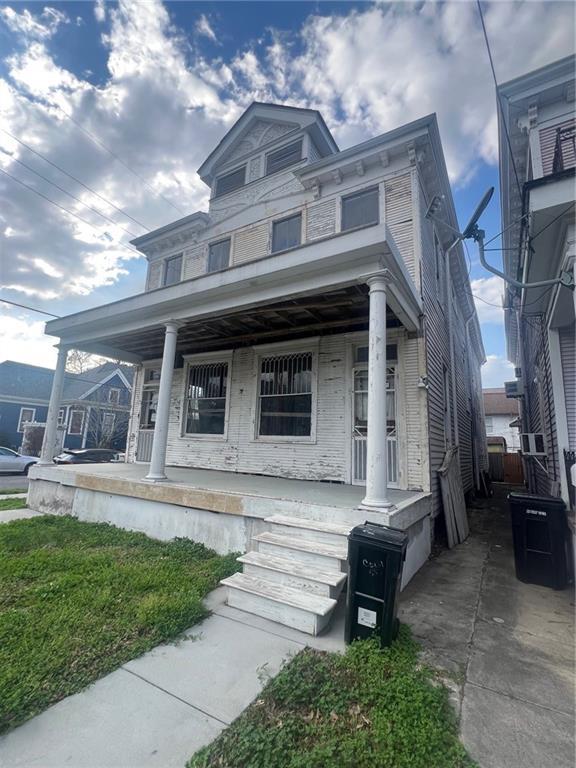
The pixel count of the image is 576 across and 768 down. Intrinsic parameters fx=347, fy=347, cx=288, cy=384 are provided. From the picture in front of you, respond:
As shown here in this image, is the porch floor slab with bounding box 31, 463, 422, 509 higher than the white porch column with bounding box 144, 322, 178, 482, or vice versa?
the white porch column with bounding box 144, 322, 178, 482

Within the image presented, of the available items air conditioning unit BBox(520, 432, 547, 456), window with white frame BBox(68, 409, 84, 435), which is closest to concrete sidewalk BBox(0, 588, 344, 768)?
air conditioning unit BBox(520, 432, 547, 456)

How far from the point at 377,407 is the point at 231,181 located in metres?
8.76

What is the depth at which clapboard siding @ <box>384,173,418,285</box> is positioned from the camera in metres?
6.39

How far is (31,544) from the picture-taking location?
4891mm

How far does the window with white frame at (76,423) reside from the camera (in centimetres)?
2333

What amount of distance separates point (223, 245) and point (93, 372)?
2257cm

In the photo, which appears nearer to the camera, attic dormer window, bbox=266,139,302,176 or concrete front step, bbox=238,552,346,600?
concrete front step, bbox=238,552,346,600

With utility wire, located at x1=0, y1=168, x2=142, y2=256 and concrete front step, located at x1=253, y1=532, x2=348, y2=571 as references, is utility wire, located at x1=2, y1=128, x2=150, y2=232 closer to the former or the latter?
utility wire, located at x1=0, y1=168, x2=142, y2=256

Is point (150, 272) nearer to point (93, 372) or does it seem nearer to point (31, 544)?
point (31, 544)

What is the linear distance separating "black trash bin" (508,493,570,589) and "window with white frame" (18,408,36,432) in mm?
27359

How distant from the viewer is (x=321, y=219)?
296 inches

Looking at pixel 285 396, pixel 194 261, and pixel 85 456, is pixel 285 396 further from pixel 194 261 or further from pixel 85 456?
pixel 85 456

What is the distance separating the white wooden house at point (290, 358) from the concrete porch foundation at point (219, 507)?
0.09ft

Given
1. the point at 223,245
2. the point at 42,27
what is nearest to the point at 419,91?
the point at 223,245
